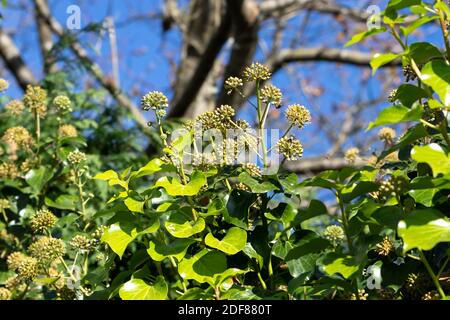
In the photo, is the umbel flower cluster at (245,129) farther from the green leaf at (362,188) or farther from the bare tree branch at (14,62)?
the bare tree branch at (14,62)

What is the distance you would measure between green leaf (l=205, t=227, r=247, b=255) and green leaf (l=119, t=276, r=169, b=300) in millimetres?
136

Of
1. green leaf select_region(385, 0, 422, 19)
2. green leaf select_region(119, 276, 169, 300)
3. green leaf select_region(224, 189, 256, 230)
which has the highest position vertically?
green leaf select_region(385, 0, 422, 19)

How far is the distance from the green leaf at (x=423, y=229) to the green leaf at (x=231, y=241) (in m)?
0.40

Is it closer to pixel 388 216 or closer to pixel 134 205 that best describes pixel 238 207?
pixel 134 205

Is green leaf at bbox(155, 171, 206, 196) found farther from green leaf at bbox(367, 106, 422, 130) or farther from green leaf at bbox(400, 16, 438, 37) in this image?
green leaf at bbox(400, 16, 438, 37)

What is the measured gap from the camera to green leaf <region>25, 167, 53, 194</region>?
247cm

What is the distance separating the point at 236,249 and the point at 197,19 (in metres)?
5.62

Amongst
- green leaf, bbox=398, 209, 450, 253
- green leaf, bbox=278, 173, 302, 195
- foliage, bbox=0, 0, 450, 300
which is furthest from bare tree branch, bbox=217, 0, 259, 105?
green leaf, bbox=398, 209, 450, 253

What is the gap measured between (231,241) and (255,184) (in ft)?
0.47

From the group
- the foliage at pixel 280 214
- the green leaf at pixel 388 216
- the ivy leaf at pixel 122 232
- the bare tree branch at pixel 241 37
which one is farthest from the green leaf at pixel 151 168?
the bare tree branch at pixel 241 37

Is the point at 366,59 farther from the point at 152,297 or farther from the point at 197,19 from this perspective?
the point at 152,297

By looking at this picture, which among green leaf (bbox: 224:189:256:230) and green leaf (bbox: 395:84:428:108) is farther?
green leaf (bbox: 224:189:256:230)
